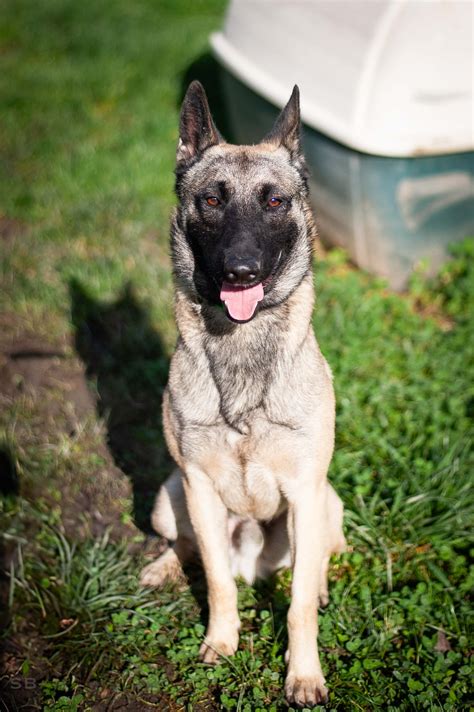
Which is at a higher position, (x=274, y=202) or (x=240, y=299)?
(x=274, y=202)

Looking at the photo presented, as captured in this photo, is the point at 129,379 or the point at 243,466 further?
the point at 129,379

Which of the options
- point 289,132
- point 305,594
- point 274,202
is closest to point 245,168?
point 274,202

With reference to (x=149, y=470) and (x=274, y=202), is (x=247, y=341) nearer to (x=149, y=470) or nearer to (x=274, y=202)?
(x=274, y=202)

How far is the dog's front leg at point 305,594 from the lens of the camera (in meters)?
2.74

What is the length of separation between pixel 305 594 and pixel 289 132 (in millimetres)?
1927

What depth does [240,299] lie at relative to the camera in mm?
2641

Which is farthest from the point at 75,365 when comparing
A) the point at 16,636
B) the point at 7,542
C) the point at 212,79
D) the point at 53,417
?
the point at 212,79

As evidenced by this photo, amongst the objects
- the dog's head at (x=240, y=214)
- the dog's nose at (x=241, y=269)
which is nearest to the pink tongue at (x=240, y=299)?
the dog's head at (x=240, y=214)

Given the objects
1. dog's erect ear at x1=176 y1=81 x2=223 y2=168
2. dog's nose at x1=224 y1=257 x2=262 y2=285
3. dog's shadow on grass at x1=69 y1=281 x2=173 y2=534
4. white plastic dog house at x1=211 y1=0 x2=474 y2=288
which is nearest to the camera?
dog's nose at x1=224 y1=257 x2=262 y2=285

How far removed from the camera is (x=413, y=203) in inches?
202

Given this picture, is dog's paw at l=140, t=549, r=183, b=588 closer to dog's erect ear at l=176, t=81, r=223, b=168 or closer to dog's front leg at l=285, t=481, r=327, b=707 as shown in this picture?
dog's front leg at l=285, t=481, r=327, b=707

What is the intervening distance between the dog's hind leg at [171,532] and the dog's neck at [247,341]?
70 centimetres

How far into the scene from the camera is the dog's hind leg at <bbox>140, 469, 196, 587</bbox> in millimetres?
3258

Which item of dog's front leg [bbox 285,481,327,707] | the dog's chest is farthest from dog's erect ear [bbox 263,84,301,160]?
dog's front leg [bbox 285,481,327,707]
